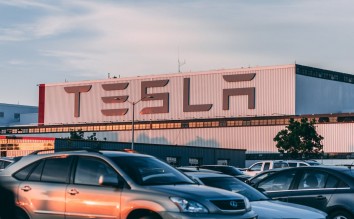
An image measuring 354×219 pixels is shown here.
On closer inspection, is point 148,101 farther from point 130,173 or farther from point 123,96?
point 130,173

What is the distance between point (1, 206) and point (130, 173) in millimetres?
2667

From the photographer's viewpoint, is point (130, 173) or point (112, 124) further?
point (112, 124)

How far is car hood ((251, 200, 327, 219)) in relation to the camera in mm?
13805

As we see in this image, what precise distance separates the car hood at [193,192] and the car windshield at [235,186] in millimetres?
2938

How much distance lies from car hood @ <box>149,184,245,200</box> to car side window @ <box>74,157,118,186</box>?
85 cm

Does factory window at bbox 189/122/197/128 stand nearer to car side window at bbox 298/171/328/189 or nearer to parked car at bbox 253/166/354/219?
parked car at bbox 253/166/354/219

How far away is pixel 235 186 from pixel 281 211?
1937mm

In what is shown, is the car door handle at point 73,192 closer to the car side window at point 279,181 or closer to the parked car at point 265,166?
the car side window at point 279,181

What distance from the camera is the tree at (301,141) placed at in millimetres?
83938

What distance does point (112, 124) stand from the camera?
111125 mm

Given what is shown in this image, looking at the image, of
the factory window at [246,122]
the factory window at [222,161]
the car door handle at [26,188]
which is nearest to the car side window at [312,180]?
the car door handle at [26,188]

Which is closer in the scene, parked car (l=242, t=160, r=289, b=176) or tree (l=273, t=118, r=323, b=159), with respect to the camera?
parked car (l=242, t=160, r=289, b=176)

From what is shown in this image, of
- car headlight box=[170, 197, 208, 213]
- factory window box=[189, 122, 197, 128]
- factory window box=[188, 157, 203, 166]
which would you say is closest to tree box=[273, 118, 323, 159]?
factory window box=[188, 157, 203, 166]

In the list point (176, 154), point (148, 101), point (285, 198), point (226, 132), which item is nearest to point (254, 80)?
point (226, 132)
